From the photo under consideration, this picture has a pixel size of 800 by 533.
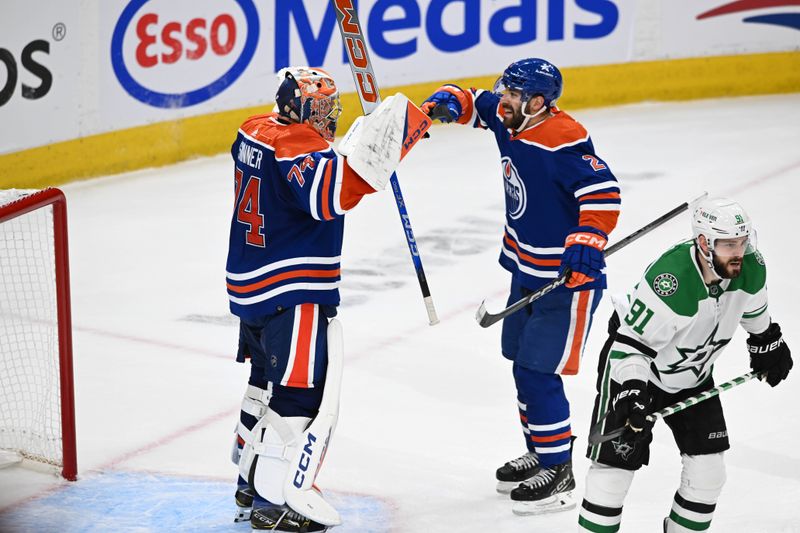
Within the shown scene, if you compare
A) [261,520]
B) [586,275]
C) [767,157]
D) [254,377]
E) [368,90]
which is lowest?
[767,157]

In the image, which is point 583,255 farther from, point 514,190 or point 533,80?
point 533,80

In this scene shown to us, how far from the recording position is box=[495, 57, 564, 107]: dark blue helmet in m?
3.29

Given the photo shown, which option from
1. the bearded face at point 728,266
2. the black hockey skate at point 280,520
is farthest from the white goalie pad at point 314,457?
the bearded face at point 728,266

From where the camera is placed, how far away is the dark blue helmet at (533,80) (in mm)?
3285

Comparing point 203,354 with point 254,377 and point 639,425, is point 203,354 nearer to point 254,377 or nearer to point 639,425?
point 254,377

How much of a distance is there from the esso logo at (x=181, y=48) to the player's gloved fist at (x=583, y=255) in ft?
13.1

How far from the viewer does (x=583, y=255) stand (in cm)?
314

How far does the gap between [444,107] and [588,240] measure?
0.66 m

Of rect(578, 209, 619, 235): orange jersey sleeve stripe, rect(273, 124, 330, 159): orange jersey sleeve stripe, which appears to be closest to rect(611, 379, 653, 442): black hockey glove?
rect(578, 209, 619, 235): orange jersey sleeve stripe

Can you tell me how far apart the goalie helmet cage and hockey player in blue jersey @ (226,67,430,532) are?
0.65 metres

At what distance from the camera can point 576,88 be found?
8000 millimetres

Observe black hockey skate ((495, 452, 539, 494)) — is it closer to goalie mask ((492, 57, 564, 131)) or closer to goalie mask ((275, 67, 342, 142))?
goalie mask ((492, 57, 564, 131))

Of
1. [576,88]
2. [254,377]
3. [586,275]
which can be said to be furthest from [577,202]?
[576,88]

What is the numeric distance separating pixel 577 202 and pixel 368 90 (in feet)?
2.06
